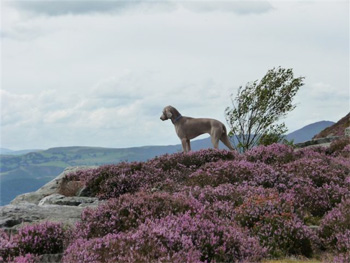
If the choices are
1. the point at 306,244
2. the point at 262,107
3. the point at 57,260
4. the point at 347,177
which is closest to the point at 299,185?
the point at 347,177

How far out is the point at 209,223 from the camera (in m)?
7.00

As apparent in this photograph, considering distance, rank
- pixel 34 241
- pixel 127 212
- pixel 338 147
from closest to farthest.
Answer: pixel 34 241
pixel 127 212
pixel 338 147

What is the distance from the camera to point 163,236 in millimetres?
6426

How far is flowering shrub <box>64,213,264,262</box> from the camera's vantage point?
595 centimetres

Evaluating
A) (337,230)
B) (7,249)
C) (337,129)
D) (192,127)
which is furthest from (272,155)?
(337,129)

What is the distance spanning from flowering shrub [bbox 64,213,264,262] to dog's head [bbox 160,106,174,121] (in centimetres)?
1258

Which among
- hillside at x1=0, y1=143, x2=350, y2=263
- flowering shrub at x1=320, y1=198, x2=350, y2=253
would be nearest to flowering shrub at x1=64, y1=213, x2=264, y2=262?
hillside at x1=0, y1=143, x2=350, y2=263

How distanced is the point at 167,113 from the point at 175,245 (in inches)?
533

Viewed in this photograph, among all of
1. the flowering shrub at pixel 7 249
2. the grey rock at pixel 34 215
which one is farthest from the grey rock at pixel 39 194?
the flowering shrub at pixel 7 249

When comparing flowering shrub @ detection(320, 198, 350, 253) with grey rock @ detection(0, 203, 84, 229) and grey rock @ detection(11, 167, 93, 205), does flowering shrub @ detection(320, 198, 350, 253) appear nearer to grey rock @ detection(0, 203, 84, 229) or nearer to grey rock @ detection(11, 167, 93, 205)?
grey rock @ detection(0, 203, 84, 229)

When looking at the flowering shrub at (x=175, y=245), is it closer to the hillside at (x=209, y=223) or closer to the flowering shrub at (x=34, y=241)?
the hillside at (x=209, y=223)

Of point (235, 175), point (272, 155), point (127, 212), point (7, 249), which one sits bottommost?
point (7, 249)

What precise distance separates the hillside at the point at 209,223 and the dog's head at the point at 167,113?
6.52 meters

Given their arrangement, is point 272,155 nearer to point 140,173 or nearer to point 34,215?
point 140,173
